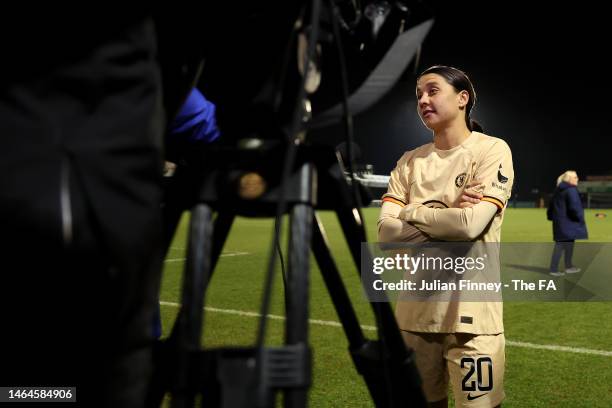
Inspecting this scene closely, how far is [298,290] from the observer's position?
0.87m

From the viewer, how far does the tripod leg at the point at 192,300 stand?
86cm

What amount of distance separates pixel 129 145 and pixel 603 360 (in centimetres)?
456

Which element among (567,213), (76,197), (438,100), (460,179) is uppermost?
(567,213)

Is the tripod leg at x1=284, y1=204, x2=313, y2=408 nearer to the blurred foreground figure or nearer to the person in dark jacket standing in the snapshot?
the blurred foreground figure

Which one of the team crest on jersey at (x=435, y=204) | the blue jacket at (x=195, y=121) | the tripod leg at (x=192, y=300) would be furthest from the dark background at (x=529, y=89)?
the tripod leg at (x=192, y=300)

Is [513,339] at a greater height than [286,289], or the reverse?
[286,289]

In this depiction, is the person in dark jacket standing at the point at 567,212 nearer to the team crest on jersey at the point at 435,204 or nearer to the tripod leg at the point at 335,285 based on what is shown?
the team crest on jersey at the point at 435,204

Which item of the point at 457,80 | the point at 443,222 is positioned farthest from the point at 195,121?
the point at 457,80

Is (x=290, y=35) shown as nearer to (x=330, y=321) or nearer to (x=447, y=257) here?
(x=447, y=257)

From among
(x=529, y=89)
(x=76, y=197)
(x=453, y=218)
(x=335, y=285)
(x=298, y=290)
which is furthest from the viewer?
(x=529, y=89)

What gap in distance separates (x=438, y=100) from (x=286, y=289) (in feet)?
5.94

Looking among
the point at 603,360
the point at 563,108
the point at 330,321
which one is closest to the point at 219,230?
the point at 603,360

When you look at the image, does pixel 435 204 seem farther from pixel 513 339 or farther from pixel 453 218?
pixel 513 339

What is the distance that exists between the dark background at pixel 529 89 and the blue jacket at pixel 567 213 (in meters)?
27.0
